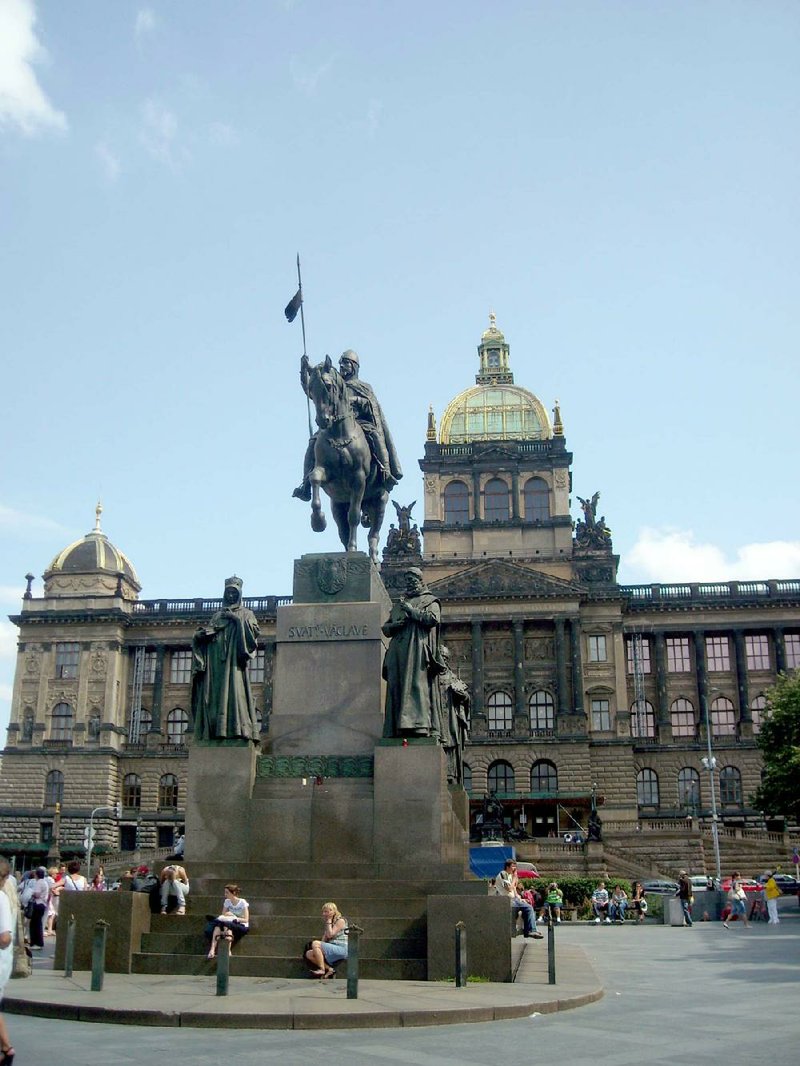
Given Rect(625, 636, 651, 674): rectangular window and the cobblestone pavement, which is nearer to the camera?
the cobblestone pavement

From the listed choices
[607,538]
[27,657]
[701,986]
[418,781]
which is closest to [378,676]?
[418,781]

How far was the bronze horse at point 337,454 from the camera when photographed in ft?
62.4

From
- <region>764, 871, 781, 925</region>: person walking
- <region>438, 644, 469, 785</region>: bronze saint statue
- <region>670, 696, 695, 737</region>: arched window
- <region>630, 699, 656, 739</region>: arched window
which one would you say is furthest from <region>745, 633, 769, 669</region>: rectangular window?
<region>438, 644, 469, 785</region>: bronze saint statue

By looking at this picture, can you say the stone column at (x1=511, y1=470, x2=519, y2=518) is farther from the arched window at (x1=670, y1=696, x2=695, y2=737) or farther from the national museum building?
the arched window at (x1=670, y1=696, x2=695, y2=737)

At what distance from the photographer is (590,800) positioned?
76250 millimetres

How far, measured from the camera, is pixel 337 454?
19.0 m

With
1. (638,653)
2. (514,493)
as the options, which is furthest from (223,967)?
(514,493)

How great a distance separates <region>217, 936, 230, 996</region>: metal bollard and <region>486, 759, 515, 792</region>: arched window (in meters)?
67.6

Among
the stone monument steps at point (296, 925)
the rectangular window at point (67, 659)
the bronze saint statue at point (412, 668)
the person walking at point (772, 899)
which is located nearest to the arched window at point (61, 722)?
the rectangular window at point (67, 659)

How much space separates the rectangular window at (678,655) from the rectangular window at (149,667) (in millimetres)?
38114

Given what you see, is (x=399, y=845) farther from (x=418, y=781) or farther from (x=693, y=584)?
(x=693, y=584)

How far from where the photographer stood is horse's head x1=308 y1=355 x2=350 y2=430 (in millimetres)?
19047

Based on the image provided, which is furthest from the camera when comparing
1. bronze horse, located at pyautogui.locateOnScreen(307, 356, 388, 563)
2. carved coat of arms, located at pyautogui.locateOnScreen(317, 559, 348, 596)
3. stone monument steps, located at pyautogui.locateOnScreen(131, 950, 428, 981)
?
bronze horse, located at pyautogui.locateOnScreen(307, 356, 388, 563)

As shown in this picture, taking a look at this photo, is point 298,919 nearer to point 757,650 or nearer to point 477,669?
point 477,669
